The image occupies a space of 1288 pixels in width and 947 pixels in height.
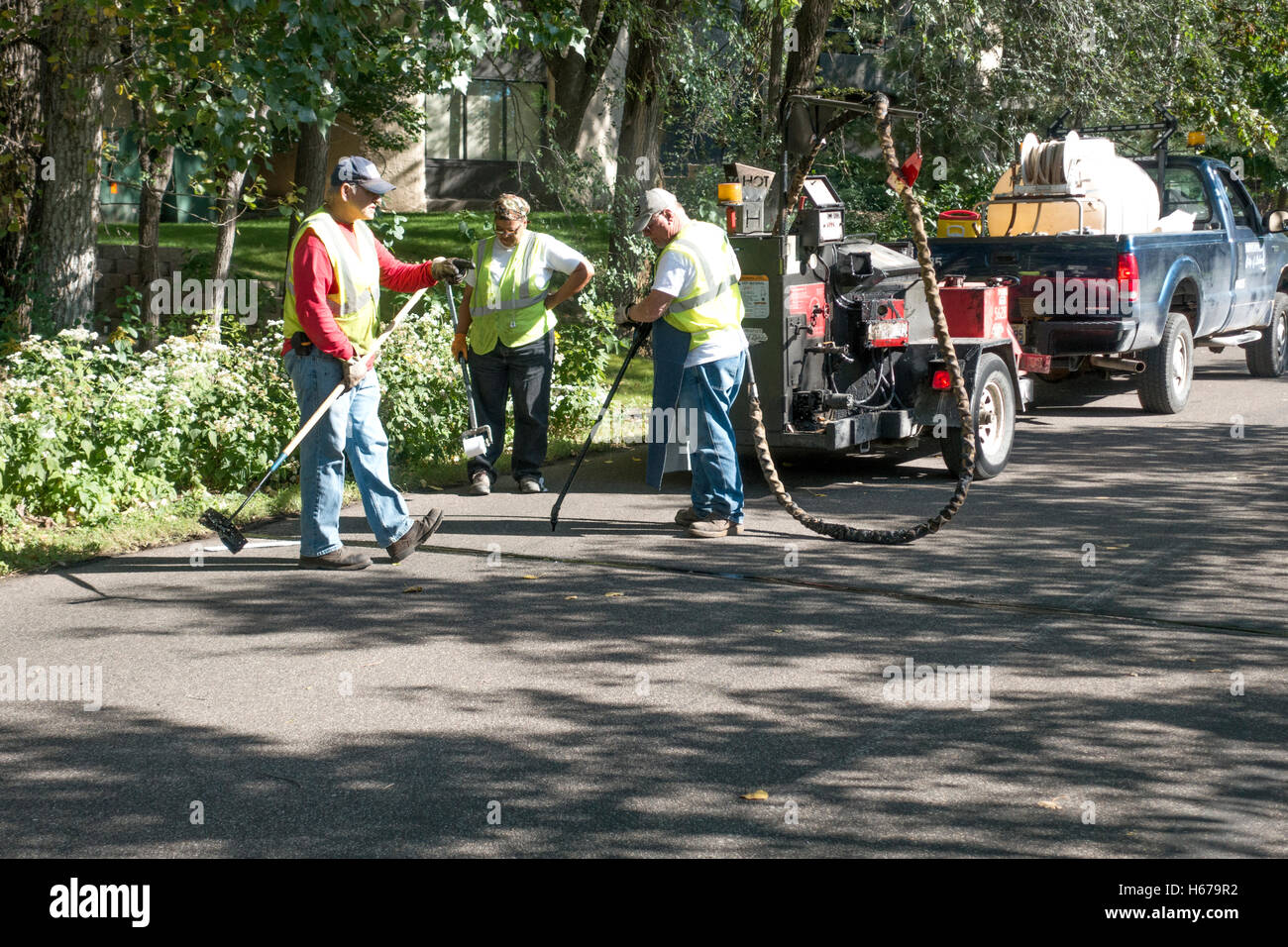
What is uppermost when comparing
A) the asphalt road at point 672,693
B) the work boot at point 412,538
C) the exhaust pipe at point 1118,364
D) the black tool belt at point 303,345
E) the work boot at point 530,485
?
the exhaust pipe at point 1118,364

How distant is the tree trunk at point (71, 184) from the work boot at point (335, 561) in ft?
17.2

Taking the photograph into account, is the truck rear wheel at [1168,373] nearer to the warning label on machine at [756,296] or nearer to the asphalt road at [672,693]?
the asphalt road at [672,693]

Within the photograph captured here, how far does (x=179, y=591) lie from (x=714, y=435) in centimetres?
301

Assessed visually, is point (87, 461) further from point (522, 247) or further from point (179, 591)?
point (522, 247)

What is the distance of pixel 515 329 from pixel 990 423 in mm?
3336

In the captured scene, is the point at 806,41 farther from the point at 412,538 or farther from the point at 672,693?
the point at 672,693

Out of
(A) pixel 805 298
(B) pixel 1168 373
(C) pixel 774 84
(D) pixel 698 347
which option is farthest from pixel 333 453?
(C) pixel 774 84

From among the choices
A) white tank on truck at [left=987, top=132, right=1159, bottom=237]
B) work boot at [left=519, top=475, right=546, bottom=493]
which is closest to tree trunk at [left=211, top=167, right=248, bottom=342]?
work boot at [left=519, top=475, right=546, bottom=493]

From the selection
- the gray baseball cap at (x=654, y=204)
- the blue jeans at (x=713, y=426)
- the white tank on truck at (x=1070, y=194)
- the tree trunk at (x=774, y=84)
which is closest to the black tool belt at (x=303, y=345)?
the gray baseball cap at (x=654, y=204)

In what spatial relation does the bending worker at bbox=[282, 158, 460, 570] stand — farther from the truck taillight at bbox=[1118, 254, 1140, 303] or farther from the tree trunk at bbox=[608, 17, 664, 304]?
the tree trunk at bbox=[608, 17, 664, 304]

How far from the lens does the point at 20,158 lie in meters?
12.7

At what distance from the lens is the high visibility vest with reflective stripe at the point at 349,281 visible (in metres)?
7.80

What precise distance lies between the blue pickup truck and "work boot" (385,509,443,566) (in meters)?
6.07

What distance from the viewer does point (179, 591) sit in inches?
302
